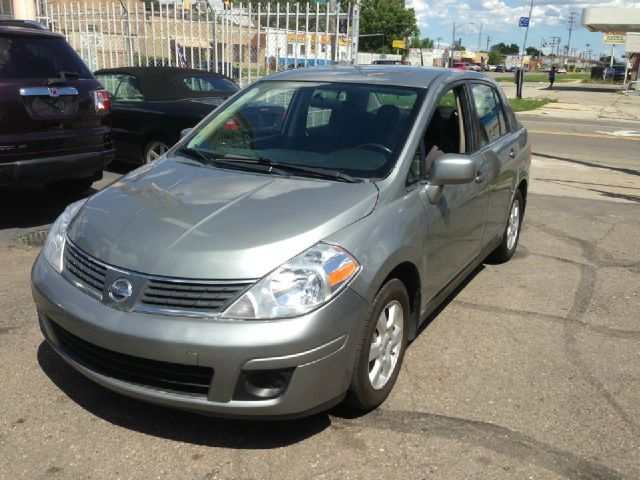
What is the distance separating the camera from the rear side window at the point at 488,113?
4637mm

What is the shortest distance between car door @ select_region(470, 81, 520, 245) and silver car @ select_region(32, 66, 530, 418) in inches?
14.2

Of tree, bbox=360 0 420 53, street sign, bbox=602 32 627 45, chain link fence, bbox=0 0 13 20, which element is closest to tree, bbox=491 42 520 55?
tree, bbox=360 0 420 53

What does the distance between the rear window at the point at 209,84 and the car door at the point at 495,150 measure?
4965 mm

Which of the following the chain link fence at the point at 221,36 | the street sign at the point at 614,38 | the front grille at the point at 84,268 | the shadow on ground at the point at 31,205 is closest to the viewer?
the front grille at the point at 84,268

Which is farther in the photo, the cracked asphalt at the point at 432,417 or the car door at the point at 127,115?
the car door at the point at 127,115

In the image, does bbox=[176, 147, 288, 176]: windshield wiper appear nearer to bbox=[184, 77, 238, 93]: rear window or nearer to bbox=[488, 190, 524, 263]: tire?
bbox=[488, 190, 524, 263]: tire

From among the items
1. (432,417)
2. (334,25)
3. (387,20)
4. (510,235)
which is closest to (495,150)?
(510,235)

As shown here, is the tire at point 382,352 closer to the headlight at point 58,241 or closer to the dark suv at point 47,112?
the headlight at point 58,241

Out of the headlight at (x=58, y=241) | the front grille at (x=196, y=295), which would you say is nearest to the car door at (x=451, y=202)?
the front grille at (x=196, y=295)

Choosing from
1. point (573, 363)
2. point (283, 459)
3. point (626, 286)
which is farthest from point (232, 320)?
point (626, 286)

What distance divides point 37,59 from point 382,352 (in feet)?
15.5

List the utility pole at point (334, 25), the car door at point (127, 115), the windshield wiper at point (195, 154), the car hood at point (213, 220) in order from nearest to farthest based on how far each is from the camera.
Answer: the car hood at point (213, 220) < the windshield wiper at point (195, 154) < the car door at point (127, 115) < the utility pole at point (334, 25)

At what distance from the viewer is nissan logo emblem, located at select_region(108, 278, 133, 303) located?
8.82 ft

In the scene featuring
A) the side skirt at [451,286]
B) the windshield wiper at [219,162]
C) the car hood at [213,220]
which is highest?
the windshield wiper at [219,162]
